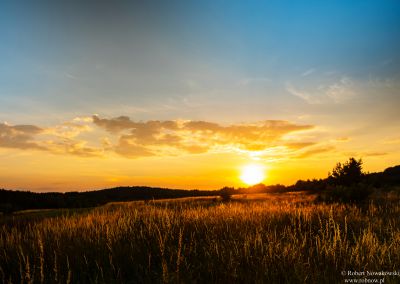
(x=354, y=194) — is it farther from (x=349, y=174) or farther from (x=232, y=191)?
(x=232, y=191)

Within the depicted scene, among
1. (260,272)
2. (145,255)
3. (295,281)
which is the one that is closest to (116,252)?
(145,255)

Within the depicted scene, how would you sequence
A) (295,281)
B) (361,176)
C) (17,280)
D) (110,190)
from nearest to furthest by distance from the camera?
(295,281), (17,280), (361,176), (110,190)

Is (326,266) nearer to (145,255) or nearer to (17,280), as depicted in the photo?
(145,255)

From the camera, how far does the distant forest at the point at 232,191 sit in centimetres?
2662

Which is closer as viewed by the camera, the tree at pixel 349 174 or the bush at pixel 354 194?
the bush at pixel 354 194

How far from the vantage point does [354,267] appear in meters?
5.71

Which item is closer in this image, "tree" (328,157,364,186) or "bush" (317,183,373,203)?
"bush" (317,183,373,203)

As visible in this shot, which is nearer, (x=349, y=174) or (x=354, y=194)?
(x=354, y=194)

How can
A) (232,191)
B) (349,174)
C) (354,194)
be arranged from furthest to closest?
(232,191)
(349,174)
(354,194)

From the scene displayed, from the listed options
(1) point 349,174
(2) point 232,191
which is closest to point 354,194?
(1) point 349,174

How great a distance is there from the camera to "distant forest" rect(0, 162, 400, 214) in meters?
26.6

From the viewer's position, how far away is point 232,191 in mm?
85562

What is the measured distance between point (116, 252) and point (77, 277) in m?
0.97

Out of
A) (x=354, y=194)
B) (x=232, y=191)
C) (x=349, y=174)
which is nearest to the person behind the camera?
(x=354, y=194)
